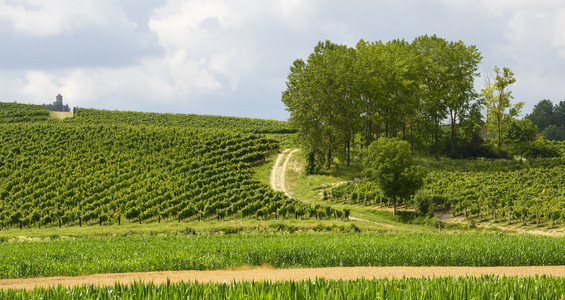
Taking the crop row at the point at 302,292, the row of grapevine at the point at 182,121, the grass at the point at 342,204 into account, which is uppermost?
the row of grapevine at the point at 182,121

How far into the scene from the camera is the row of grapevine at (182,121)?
108125mm

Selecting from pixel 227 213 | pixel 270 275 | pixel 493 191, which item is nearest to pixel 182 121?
pixel 227 213

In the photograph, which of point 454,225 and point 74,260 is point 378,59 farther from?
point 74,260

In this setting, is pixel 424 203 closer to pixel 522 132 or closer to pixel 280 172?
pixel 280 172

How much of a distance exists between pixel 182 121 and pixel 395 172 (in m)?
82.3

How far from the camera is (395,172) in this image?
4428cm

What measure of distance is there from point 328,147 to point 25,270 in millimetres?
48765

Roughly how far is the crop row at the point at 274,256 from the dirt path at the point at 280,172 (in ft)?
102

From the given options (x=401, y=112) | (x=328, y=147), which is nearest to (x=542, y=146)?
(x=401, y=112)

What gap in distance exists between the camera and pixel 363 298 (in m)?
9.64

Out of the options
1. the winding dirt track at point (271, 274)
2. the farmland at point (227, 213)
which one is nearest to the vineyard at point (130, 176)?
the farmland at point (227, 213)

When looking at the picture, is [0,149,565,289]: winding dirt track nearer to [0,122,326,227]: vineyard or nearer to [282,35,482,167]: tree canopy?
[0,122,326,227]: vineyard

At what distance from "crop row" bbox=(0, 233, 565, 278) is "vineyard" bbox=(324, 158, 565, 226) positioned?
17.3 m

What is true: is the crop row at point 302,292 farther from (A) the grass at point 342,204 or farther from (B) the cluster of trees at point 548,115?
(B) the cluster of trees at point 548,115
